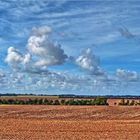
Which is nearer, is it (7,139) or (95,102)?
(7,139)

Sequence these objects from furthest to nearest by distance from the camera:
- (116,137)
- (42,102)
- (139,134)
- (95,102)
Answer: (42,102) < (95,102) < (139,134) < (116,137)

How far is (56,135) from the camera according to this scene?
140 ft

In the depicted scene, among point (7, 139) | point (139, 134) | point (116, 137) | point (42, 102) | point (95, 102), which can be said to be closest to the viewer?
point (7, 139)

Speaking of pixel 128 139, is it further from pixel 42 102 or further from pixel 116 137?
pixel 42 102

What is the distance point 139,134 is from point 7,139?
13.1 meters

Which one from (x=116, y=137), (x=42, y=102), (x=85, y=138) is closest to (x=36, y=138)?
(x=85, y=138)

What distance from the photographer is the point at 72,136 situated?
136 feet

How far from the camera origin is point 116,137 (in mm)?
40719

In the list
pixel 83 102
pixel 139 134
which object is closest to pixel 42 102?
pixel 83 102

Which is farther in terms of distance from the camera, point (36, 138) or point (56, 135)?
point (56, 135)

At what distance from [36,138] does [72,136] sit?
356 cm

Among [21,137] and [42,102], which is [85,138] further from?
[42,102]

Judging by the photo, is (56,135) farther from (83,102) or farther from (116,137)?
(83,102)

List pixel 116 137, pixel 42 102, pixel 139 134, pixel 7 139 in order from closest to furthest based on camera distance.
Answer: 1. pixel 7 139
2. pixel 116 137
3. pixel 139 134
4. pixel 42 102
